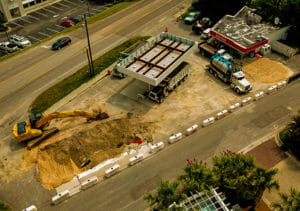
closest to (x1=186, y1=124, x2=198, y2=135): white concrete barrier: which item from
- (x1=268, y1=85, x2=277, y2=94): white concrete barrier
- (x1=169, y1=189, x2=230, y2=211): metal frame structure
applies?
(x1=169, y1=189, x2=230, y2=211): metal frame structure

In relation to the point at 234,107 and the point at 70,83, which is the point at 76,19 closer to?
the point at 70,83

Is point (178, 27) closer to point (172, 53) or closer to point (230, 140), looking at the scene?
point (172, 53)

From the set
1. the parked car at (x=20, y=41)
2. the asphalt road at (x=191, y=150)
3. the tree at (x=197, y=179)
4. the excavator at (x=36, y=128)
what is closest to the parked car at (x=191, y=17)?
the asphalt road at (x=191, y=150)

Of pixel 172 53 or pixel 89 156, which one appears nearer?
pixel 89 156

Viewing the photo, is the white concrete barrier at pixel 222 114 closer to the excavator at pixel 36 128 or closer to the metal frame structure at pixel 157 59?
the metal frame structure at pixel 157 59

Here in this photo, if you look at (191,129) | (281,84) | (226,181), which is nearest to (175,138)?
(191,129)

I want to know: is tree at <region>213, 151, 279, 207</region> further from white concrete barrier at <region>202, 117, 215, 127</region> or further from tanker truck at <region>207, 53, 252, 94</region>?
tanker truck at <region>207, 53, 252, 94</region>

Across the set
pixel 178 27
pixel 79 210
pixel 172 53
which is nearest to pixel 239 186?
pixel 79 210
